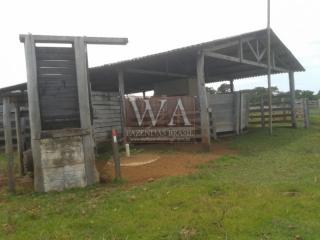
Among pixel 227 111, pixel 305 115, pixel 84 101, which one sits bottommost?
pixel 305 115

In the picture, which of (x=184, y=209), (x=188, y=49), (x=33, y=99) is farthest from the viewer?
(x=188, y=49)

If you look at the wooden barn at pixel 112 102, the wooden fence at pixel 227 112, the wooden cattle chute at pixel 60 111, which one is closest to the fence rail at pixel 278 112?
the wooden barn at pixel 112 102

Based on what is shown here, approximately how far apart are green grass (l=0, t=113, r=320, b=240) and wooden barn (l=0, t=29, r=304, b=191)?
905 mm

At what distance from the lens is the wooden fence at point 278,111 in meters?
19.1

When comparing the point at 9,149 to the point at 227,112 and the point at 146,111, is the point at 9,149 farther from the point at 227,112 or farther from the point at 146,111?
the point at 227,112

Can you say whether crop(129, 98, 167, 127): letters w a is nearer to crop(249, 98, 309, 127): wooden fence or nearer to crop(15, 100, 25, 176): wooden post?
crop(15, 100, 25, 176): wooden post

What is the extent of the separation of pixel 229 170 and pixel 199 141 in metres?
4.86

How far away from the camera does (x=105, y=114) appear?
50.5 ft

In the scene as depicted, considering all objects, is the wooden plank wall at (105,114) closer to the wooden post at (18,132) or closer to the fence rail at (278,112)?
the wooden post at (18,132)

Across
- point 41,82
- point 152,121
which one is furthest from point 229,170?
point 152,121

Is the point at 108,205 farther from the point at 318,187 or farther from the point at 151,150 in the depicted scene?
the point at 151,150

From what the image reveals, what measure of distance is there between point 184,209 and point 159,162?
14.5 feet

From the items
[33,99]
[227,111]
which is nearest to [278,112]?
[227,111]

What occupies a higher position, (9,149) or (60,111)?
(60,111)
